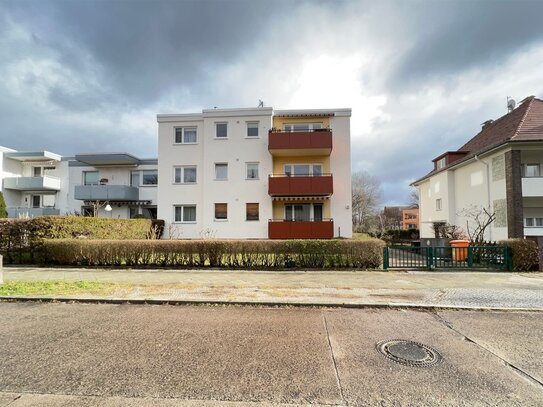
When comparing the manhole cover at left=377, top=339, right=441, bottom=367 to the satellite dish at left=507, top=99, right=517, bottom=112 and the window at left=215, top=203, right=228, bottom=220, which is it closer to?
the window at left=215, top=203, right=228, bottom=220

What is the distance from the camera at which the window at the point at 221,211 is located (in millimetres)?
22656

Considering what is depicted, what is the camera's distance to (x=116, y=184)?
28.0 meters

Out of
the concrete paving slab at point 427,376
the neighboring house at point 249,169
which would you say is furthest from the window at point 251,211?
the concrete paving slab at point 427,376

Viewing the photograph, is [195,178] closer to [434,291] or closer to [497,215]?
[434,291]

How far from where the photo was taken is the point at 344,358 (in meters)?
4.13

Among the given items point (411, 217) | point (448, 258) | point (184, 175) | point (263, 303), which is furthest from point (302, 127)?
point (411, 217)

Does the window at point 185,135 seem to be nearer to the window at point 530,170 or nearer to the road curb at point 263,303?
the road curb at point 263,303

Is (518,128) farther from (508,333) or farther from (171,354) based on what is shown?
(171,354)

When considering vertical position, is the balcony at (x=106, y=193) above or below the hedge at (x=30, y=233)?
above

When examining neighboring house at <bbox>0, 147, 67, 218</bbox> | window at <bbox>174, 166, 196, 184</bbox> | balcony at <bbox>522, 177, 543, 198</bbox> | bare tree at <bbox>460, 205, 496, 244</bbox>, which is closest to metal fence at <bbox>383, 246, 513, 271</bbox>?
bare tree at <bbox>460, 205, 496, 244</bbox>

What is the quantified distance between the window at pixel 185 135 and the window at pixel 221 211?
579cm

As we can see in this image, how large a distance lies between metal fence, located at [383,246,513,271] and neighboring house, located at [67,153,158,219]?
22.4 m

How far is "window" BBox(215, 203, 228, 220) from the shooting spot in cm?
2266

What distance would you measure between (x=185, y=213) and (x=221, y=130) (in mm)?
7241
